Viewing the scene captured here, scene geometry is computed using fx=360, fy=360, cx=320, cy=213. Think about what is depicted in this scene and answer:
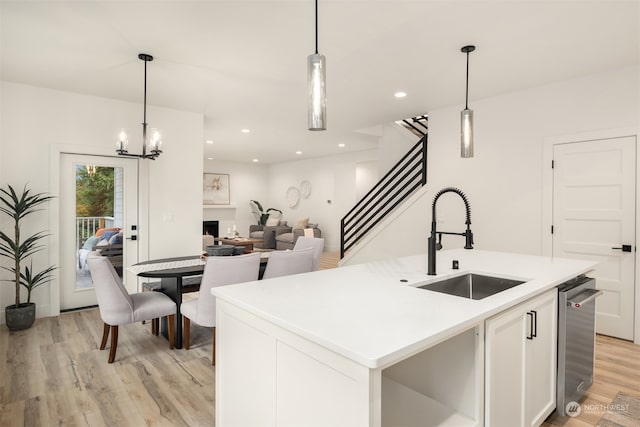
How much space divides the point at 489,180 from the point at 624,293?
1.73 metres

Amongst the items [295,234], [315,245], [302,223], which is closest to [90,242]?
[315,245]

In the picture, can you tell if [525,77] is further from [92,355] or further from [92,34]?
[92,355]

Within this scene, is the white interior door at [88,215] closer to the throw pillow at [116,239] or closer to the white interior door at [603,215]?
the throw pillow at [116,239]

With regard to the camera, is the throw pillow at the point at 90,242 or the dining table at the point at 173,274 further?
the throw pillow at the point at 90,242

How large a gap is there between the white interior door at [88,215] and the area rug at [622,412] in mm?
4819

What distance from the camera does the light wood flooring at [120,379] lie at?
216 cm

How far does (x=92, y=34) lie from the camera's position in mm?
2760

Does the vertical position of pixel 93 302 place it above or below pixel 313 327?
below

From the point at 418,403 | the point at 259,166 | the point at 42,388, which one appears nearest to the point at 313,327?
the point at 418,403

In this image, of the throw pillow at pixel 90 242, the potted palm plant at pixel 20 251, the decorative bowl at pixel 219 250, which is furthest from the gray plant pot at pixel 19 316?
the decorative bowl at pixel 219 250

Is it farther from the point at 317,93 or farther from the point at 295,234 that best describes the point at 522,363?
the point at 295,234

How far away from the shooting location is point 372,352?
1.03m

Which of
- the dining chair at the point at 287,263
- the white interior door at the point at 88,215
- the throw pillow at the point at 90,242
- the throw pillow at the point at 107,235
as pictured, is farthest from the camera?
the throw pillow at the point at 107,235

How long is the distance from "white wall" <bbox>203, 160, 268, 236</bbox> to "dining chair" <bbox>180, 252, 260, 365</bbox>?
7.98 m
